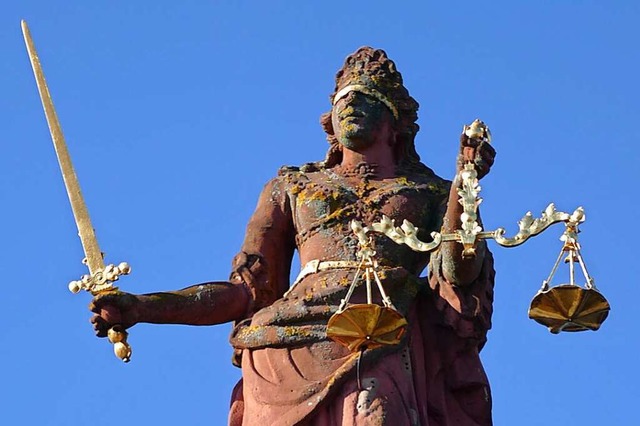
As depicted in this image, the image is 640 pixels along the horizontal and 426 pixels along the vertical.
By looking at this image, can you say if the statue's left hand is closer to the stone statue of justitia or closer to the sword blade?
the stone statue of justitia

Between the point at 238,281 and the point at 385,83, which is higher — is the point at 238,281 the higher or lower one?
the lower one

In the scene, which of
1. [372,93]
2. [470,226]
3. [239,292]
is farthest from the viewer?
[372,93]

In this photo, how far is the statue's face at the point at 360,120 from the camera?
2378cm

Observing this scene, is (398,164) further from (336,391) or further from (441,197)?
(336,391)

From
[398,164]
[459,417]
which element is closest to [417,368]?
[459,417]

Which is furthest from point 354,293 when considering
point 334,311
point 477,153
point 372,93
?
point 372,93

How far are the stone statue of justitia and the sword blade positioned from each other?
367 mm

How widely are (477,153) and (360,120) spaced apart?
201 centimetres

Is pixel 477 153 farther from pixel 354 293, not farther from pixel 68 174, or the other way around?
pixel 68 174

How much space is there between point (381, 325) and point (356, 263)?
1.46m

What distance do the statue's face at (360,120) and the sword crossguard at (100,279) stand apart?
2514 mm

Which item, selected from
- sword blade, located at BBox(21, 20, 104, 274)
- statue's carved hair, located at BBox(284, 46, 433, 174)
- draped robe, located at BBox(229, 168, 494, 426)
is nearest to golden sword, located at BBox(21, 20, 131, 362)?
sword blade, located at BBox(21, 20, 104, 274)

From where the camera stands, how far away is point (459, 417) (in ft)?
74.8

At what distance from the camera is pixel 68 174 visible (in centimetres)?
2255
